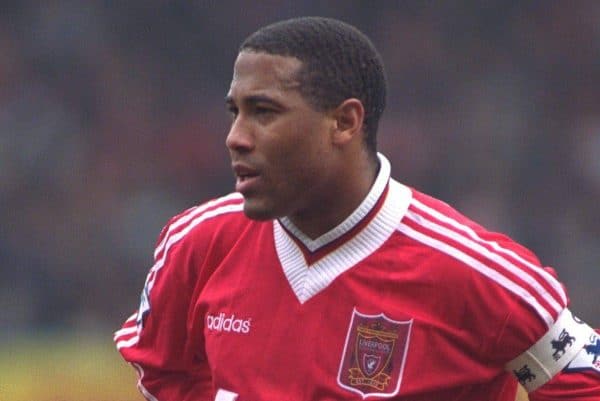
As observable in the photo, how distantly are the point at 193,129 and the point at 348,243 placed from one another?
641 cm

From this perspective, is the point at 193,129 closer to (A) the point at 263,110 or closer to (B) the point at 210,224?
(B) the point at 210,224

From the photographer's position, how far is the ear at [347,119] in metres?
3.56

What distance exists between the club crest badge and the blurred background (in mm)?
5069

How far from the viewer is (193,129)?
393 inches

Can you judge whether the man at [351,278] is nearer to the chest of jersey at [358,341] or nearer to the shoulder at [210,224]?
the chest of jersey at [358,341]

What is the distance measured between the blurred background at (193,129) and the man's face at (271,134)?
16.8 feet

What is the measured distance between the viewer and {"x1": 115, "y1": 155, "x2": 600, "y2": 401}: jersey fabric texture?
3.52 metres

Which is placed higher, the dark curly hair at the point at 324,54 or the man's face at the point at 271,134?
the dark curly hair at the point at 324,54

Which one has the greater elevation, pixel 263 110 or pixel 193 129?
pixel 263 110

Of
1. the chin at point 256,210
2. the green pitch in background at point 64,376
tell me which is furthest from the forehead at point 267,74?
the green pitch in background at point 64,376

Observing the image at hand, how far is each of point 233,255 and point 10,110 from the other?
638 cm

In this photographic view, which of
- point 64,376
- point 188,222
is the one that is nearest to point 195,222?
point 188,222

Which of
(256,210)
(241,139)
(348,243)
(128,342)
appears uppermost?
(241,139)

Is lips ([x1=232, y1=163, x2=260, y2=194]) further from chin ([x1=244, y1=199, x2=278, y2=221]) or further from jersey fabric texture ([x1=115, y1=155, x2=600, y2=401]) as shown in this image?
jersey fabric texture ([x1=115, y1=155, x2=600, y2=401])
